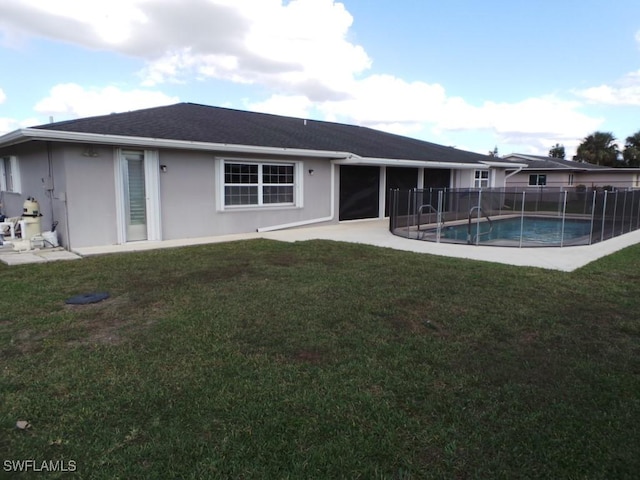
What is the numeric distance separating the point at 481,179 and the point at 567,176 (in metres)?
16.7

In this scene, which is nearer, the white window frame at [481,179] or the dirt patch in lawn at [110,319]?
the dirt patch in lawn at [110,319]

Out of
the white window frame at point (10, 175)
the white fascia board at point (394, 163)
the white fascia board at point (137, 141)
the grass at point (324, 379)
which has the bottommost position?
the grass at point (324, 379)

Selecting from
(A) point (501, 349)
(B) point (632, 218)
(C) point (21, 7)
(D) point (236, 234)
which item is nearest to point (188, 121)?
(D) point (236, 234)

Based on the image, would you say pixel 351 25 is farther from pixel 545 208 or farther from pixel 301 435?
pixel 301 435

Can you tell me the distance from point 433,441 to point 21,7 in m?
14.9

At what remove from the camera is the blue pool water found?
1163cm

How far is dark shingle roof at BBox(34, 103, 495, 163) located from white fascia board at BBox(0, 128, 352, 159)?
169 millimetres

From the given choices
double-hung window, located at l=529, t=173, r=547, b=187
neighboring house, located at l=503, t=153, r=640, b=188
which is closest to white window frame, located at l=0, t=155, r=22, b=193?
neighboring house, located at l=503, t=153, r=640, b=188

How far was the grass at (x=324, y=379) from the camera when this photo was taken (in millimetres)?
2553

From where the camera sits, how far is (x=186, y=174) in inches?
444

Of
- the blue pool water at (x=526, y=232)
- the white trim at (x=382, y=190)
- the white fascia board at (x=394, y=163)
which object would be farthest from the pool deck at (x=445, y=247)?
the white trim at (x=382, y=190)

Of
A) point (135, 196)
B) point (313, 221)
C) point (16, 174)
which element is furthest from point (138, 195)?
point (313, 221)

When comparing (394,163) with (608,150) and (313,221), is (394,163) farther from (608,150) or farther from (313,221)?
(608,150)

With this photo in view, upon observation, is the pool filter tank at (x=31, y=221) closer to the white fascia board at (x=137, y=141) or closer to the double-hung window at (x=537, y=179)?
the white fascia board at (x=137, y=141)
